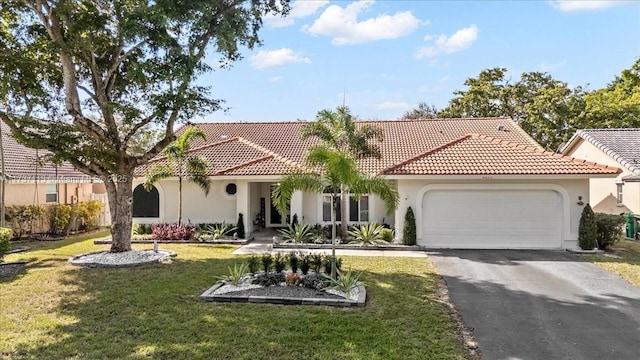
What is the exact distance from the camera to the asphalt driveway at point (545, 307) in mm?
7207

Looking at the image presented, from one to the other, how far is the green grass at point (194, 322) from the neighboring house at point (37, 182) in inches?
436

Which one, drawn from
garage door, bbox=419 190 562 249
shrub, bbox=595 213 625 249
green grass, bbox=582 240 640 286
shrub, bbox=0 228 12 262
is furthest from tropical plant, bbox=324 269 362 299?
shrub, bbox=595 213 625 249

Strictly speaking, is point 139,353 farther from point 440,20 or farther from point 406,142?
point 406,142

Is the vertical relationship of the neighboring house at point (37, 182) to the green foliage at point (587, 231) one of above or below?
above

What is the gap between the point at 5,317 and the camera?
28.5 ft

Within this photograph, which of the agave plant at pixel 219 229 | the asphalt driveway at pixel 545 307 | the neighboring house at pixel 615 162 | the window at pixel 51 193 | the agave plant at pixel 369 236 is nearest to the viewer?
the asphalt driveway at pixel 545 307

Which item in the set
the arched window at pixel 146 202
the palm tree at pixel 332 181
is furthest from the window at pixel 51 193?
the palm tree at pixel 332 181

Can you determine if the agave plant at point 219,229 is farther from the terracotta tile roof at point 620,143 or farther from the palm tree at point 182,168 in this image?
the terracotta tile roof at point 620,143

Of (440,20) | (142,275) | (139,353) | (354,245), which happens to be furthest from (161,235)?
(440,20)

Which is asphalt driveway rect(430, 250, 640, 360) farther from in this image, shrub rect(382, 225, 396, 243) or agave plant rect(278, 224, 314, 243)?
agave plant rect(278, 224, 314, 243)

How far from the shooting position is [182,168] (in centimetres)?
2106

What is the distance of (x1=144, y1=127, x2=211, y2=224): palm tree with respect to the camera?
19.6 metres

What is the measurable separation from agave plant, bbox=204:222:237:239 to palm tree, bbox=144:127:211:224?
4.99 ft

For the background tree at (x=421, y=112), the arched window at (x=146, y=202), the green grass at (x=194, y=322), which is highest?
the background tree at (x=421, y=112)
